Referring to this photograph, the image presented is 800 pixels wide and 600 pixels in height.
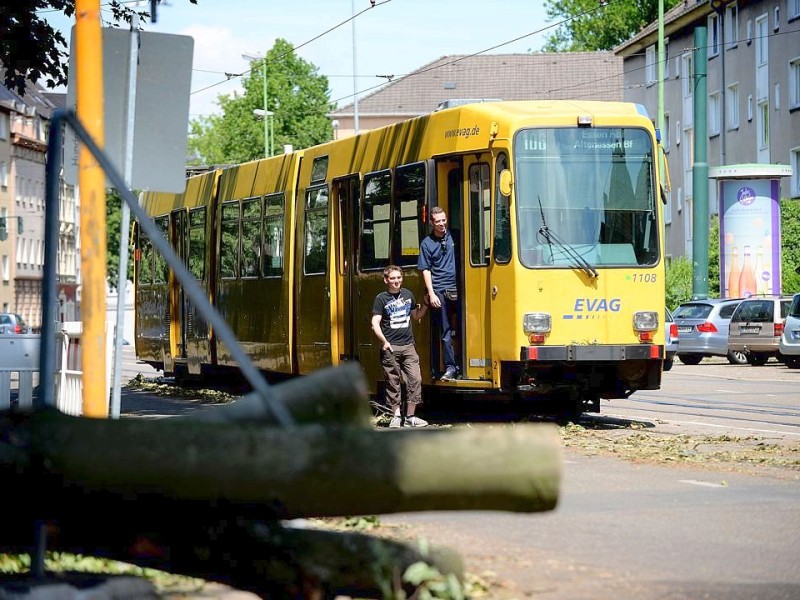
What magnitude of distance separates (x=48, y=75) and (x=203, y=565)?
560 inches

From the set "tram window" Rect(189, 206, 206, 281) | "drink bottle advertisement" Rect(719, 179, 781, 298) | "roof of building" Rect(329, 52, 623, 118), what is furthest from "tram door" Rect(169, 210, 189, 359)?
"roof of building" Rect(329, 52, 623, 118)

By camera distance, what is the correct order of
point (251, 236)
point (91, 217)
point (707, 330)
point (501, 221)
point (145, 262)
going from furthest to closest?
point (707, 330) → point (145, 262) → point (251, 236) → point (501, 221) → point (91, 217)

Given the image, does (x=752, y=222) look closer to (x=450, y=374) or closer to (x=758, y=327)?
(x=758, y=327)

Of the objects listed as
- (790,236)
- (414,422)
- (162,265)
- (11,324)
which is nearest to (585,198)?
(414,422)

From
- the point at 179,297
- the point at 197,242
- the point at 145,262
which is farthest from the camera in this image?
the point at 145,262

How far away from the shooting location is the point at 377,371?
17938 mm

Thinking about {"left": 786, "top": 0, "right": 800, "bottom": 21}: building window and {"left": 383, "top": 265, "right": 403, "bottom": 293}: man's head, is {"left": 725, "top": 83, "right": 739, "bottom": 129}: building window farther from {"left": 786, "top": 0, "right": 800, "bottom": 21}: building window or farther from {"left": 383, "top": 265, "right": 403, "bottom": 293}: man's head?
{"left": 383, "top": 265, "right": 403, "bottom": 293}: man's head

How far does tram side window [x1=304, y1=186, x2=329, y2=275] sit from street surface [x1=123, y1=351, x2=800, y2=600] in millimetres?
6985

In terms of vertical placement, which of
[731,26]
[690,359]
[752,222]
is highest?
[731,26]

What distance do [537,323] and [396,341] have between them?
1.48 m

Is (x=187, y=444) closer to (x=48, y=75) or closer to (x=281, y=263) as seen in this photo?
(x=48, y=75)

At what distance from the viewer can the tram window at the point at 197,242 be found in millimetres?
24814

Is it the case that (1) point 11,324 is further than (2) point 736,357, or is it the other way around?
(1) point 11,324

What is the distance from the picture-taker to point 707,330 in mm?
37781
